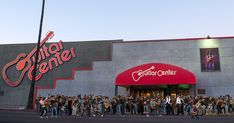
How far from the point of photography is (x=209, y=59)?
27766mm

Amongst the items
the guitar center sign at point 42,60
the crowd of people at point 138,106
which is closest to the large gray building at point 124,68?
the guitar center sign at point 42,60

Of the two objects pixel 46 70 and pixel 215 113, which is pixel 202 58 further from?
pixel 46 70

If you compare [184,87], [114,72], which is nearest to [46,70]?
[114,72]

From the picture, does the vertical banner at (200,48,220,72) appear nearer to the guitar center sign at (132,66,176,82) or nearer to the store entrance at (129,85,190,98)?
the store entrance at (129,85,190,98)

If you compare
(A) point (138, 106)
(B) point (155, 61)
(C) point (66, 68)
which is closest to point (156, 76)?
(B) point (155, 61)

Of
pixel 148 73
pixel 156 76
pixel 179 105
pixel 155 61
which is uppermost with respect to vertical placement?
pixel 155 61

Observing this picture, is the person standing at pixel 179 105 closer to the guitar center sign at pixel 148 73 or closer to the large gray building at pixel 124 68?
the large gray building at pixel 124 68

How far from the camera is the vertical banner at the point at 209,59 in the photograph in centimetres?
2754

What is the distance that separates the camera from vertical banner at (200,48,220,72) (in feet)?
90.4

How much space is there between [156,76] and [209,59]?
21.4ft

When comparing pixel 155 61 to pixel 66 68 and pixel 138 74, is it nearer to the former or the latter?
pixel 138 74

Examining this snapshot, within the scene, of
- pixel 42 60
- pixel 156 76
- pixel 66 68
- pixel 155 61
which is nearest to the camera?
pixel 156 76

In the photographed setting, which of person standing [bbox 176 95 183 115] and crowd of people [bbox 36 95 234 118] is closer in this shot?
crowd of people [bbox 36 95 234 118]

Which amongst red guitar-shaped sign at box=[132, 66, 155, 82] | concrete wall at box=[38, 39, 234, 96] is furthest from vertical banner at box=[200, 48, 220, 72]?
red guitar-shaped sign at box=[132, 66, 155, 82]
